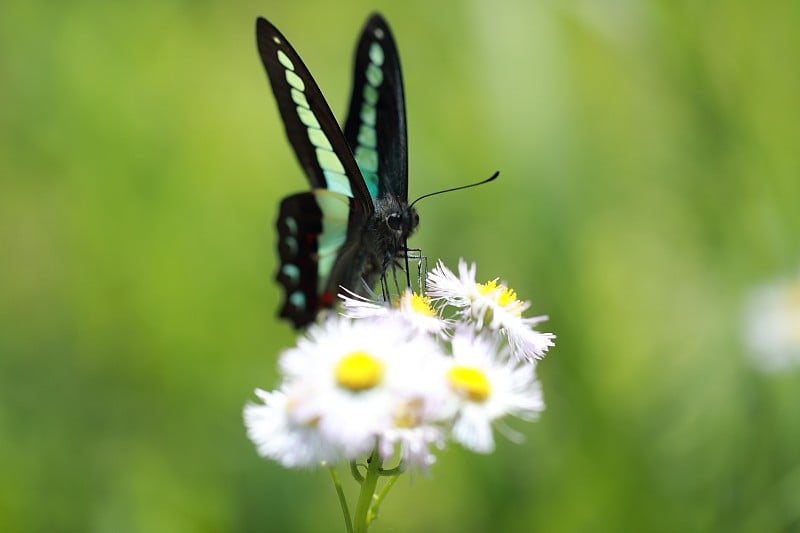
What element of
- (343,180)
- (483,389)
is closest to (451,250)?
(343,180)

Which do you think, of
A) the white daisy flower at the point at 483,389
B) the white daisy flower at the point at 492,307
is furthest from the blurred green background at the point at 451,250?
the white daisy flower at the point at 483,389

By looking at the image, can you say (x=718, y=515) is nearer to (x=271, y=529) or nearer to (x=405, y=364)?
(x=271, y=529)

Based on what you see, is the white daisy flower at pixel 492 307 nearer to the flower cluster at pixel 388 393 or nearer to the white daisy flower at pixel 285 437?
the flower cluster at pixel 388 393

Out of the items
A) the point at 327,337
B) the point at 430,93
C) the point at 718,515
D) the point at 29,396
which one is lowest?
the point at 327,337

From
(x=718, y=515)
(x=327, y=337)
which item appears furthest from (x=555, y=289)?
(x=327, y=337)

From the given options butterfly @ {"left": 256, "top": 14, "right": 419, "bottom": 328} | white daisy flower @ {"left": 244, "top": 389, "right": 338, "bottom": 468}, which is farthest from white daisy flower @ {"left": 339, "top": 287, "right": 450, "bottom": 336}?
butterfly @ {"left": 256, "top": 14, "right": 419, "bottom": 328}
